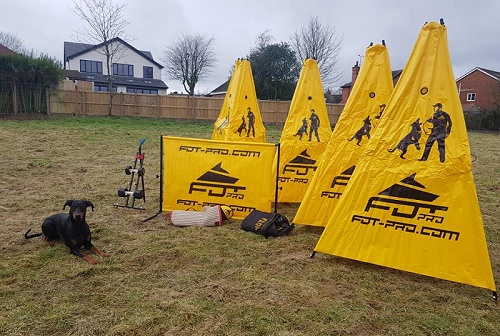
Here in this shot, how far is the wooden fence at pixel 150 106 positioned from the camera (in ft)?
70.5

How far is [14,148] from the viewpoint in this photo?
37.2ft

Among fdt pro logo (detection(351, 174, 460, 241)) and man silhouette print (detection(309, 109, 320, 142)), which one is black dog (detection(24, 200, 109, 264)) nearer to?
fdt pro logo (detection(351, 174, 460, 241))

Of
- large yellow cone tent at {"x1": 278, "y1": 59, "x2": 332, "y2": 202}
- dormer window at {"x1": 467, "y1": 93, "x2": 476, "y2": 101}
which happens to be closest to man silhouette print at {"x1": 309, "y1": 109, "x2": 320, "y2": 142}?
large yellow cone tent at {"x1": 278, "y1": 59, "x2": 332, "y2": 202}

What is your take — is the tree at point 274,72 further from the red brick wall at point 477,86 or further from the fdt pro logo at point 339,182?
the fdt pro logo at point 339,182

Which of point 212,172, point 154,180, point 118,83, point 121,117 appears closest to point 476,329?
point 212,172

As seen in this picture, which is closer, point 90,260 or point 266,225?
point 90,260

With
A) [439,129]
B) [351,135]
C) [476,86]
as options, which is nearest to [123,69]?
[476,86]

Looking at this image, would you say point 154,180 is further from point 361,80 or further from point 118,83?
point 118,83

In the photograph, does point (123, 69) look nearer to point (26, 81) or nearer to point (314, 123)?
point (26, 81)

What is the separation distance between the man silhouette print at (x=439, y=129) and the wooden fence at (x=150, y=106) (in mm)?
21630

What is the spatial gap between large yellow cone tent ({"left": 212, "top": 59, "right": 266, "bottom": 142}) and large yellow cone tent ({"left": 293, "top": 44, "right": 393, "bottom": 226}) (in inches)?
88.2

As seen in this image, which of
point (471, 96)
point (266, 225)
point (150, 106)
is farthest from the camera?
point (471, 96)

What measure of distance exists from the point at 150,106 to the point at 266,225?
20683 millimetres

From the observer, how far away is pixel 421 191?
12.3 feet
